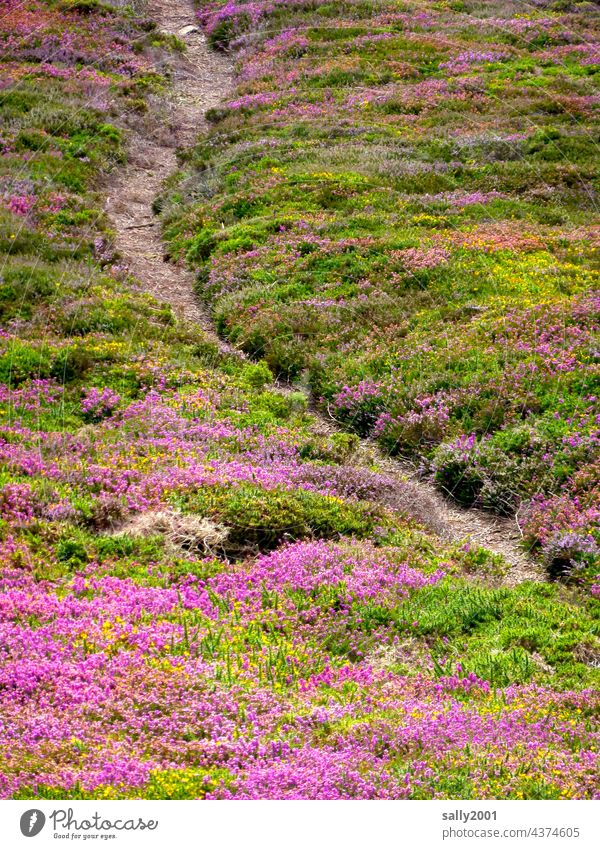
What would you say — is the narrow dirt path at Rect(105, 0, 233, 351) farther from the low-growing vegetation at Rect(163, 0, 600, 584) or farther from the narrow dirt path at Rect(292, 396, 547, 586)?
the narrow dirt path at Rect(292, 396, 547, 586)

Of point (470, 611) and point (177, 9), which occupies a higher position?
point (177, 9)

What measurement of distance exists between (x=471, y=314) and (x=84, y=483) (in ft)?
30.2

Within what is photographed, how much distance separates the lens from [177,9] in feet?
148

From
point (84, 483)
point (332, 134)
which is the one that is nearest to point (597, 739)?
point (84, 483)

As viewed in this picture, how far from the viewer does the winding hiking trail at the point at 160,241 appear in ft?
42.7

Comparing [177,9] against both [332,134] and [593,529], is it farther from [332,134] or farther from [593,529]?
[593,529]

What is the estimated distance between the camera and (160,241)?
24.4 m
